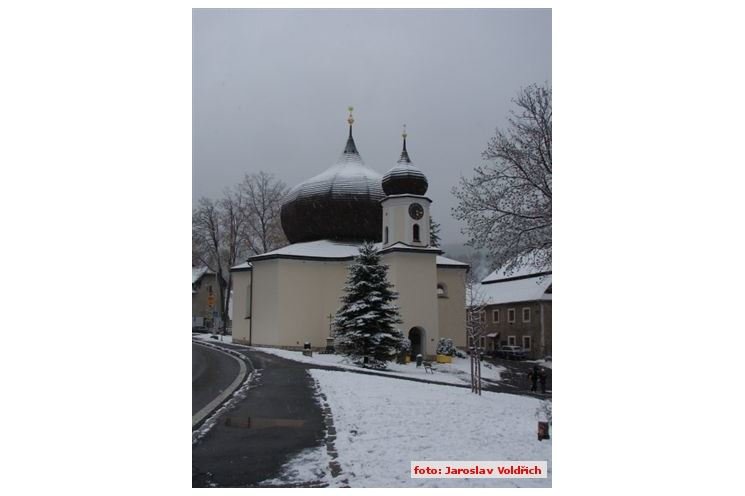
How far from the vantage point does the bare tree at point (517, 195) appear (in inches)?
314

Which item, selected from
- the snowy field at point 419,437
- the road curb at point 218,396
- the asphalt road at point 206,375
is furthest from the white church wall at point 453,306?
the asphalt road at point 206,375

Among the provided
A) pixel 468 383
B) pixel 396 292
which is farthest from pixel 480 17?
pixel 396 292

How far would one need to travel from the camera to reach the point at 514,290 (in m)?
8.84

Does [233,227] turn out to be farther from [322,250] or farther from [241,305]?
[322,250]

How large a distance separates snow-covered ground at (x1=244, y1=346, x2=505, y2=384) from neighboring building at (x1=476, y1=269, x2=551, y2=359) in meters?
0.46

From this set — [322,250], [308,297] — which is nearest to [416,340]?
[308,297]

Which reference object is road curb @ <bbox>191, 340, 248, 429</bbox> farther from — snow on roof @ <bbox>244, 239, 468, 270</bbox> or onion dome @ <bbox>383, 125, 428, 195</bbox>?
snow on roof @ <bbox>244, 239, 468, 270</bbox>

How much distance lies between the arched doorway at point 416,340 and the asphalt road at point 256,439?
6.35 metres

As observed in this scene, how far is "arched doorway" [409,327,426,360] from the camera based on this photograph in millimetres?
15084

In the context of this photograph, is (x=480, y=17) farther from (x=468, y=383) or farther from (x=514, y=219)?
(x=468, y=383)
